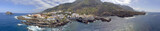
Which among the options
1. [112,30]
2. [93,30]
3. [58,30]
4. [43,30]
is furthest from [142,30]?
[43,30]

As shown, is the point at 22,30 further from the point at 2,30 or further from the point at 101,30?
the point at 101,30

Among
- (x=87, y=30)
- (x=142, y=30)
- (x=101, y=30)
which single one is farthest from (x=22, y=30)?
(x=142, y=30)

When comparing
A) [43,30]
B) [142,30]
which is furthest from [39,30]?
[142,30]

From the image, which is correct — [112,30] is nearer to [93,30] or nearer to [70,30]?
[93,30]

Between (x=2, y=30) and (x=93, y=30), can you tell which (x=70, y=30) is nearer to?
(x=93, y=30)

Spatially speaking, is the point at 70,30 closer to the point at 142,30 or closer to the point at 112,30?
the point at 112,30

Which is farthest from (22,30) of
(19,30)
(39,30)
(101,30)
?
(101,30)
